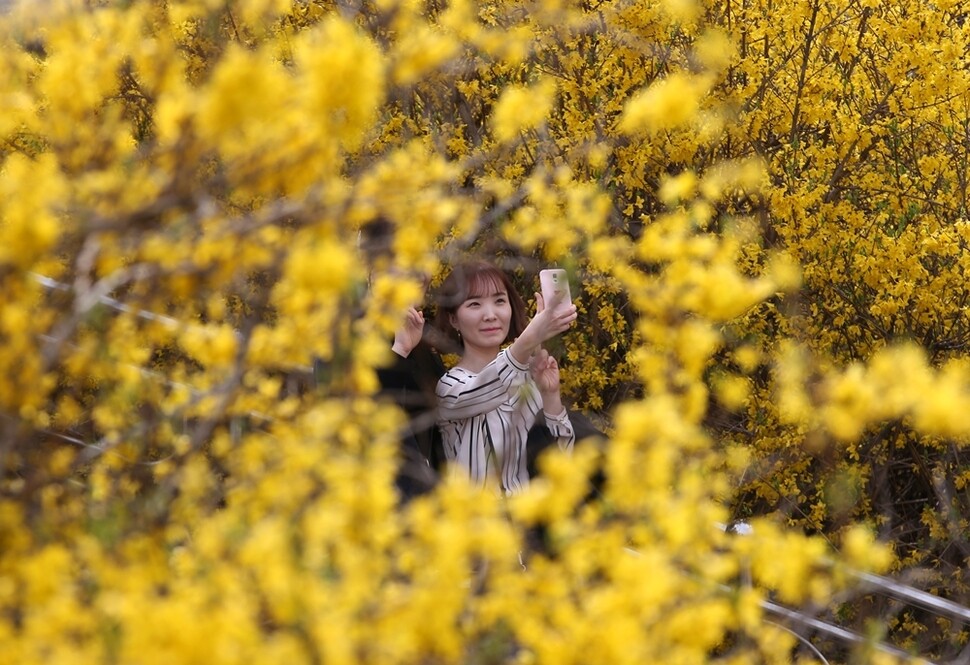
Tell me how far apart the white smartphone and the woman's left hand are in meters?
0.18

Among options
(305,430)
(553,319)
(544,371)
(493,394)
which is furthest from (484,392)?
(305,430)

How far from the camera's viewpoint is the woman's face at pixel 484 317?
3.86m

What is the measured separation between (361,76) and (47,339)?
74 cm

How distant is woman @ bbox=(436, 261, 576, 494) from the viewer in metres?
3.68

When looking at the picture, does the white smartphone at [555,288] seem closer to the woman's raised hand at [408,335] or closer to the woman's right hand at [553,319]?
the woman's right hand at [553,319]

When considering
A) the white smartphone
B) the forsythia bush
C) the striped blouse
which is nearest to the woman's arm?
the striped blouse

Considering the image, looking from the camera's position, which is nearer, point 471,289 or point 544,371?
point 544,371

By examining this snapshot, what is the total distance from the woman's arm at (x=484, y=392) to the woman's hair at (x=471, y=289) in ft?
0.80

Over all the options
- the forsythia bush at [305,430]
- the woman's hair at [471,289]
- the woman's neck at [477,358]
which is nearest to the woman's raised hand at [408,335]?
the woman's hair at [471,289]

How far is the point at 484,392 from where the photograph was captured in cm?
372

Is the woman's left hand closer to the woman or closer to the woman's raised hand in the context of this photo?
the woman

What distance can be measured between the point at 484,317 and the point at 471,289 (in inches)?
3.8

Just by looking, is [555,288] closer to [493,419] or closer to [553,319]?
[553,319]

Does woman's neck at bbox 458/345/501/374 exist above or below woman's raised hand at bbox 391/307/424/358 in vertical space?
below
